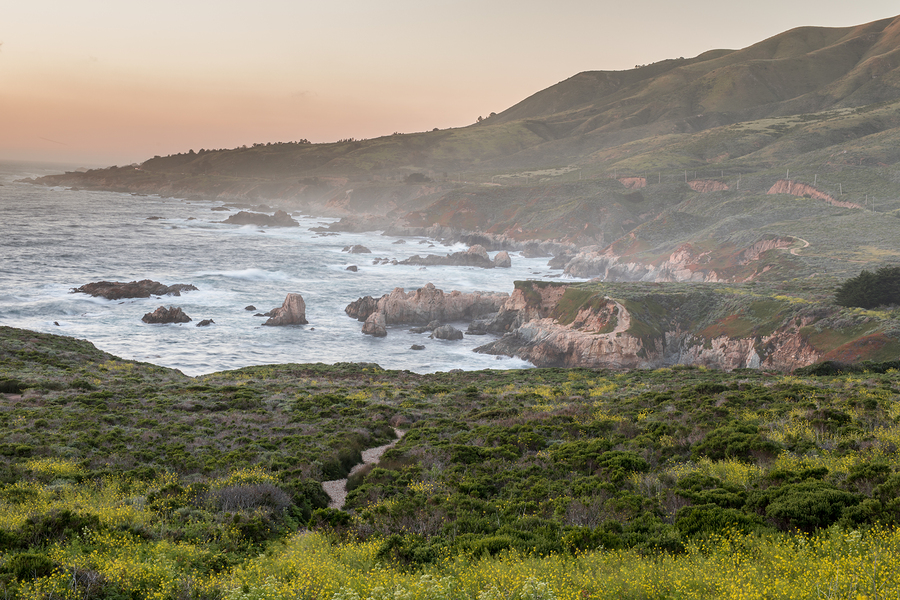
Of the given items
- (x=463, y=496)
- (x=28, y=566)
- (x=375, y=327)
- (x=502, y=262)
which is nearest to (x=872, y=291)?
(x=463, y=496)

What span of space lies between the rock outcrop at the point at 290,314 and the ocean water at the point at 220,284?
1208 millimetres

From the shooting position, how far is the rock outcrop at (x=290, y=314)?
6444cm

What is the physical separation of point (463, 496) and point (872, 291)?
4950 cm

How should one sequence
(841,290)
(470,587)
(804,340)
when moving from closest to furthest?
(470,587) → (804,340) → (841,290)

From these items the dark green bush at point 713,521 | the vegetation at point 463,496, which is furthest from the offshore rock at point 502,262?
the dark green bush at point 713,521

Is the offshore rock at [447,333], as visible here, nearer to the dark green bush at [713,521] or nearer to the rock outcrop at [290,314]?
the rock outcrop at [290,314]

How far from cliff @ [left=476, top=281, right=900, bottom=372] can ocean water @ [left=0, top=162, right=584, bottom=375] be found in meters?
6.02

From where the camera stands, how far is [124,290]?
2768 inches

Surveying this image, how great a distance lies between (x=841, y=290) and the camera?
4772 centimetres

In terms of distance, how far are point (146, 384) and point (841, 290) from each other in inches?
2325

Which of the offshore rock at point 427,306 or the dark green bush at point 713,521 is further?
the offshore rock at point 427,306

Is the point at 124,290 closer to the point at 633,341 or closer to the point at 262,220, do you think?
the point at 633,341

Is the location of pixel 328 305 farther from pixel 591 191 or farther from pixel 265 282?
pixel 591 191

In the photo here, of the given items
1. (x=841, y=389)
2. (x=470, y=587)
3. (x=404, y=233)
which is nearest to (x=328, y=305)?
(x=841, y=389)
